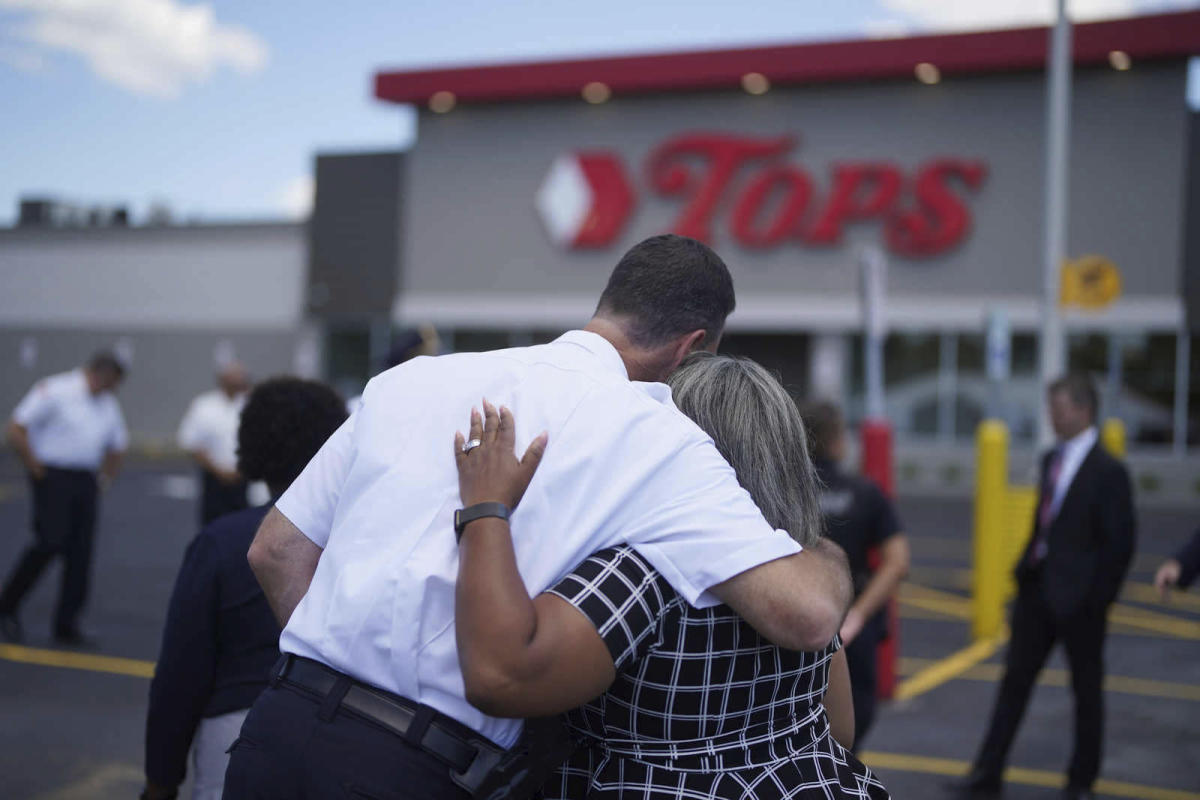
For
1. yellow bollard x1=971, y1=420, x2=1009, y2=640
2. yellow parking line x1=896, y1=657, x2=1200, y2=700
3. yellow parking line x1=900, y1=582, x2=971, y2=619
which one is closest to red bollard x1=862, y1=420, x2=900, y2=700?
yellow parking line x1=896, y1=657, x2=1200, y2=700

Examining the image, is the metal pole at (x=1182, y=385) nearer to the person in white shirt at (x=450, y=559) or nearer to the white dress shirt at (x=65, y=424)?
the white dress shirt at (x=65, y=424)

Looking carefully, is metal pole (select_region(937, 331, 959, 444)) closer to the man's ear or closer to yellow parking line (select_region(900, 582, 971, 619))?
Result: yellow parking line (select_region(900, 582, 971, 619))

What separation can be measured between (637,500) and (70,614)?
7.15 m

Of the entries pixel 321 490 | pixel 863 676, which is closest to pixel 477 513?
pixel 321 490

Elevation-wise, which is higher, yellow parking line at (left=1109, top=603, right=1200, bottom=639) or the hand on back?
the hand on back

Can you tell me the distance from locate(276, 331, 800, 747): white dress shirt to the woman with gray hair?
51 mm

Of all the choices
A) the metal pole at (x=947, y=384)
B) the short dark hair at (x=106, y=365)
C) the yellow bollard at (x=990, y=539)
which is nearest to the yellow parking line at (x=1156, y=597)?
the yellow bollard at (x=990, y=539)

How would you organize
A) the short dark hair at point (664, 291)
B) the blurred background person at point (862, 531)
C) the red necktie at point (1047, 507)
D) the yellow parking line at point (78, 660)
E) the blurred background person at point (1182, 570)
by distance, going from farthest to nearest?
1. the yellow parking line at point (78, 660)
2. the red necktie at point (1047, 507)
3. the blurred background person at point (1182, 570)
4. the blurred background person at point (862, 531)
5. the short dark hair at point (664, 291)

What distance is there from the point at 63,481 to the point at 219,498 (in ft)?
3.74

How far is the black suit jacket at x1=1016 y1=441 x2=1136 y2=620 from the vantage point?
540cm

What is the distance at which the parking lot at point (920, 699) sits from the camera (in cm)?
543

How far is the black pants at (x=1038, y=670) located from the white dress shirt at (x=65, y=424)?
19.8 ft

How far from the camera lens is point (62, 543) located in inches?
307

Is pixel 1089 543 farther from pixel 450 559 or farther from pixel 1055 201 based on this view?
pixel 1055 201
